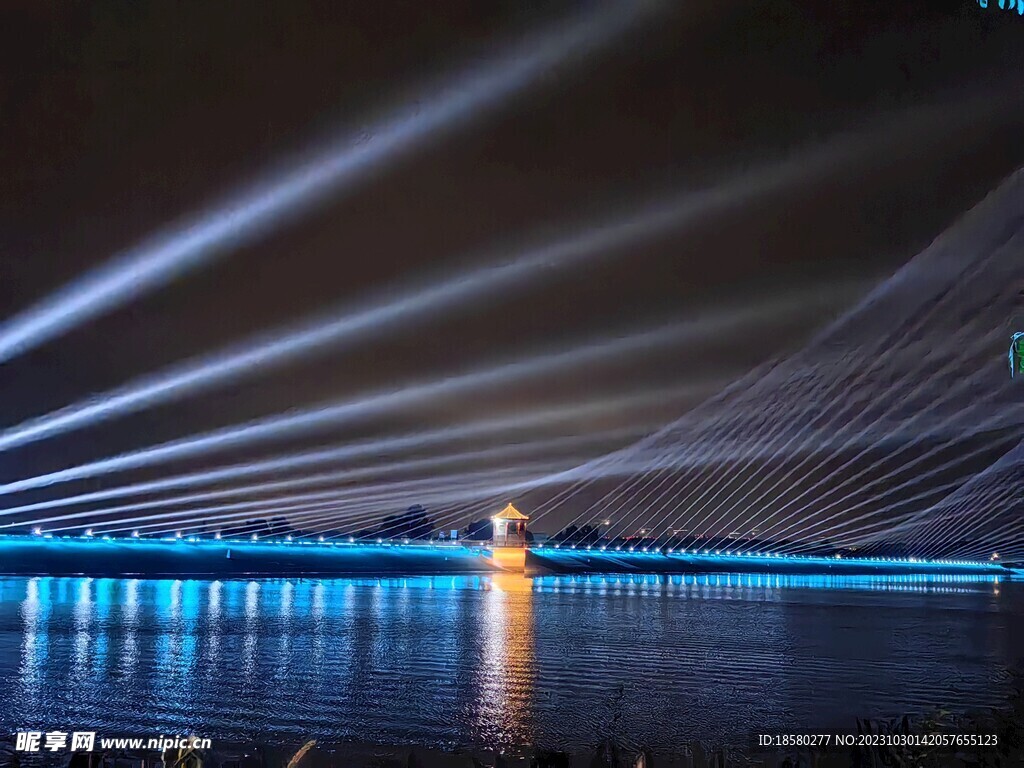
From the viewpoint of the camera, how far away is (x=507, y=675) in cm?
1451

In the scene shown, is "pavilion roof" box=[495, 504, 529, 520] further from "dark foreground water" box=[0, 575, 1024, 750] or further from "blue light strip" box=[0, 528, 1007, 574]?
"dark foreground water" box=[0, 575, 1024, 750]

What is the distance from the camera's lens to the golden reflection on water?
10617 millimetres

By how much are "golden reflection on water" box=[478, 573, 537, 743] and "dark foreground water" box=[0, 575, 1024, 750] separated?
0.04 meters

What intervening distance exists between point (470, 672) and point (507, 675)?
61cm

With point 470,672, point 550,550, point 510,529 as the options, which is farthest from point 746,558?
point 470,672

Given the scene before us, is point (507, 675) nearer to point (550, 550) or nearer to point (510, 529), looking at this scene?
point (510, 529)

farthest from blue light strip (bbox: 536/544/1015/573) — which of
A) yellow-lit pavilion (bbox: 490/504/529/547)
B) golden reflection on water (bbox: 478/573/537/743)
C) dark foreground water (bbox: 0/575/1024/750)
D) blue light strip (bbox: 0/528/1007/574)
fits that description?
golden reflection on water (bbox: 478/573/537/743)

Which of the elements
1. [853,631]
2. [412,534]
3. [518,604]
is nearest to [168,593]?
[518,604]

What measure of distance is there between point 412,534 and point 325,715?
307 feet

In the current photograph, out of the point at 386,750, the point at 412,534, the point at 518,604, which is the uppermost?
the point at 412,534

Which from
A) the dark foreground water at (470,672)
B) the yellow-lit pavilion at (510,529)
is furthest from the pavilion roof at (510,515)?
the dark foreground water at (470,672)

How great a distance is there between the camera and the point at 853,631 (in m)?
25.2

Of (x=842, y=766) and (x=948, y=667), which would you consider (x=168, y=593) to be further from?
(x=842, y=766)

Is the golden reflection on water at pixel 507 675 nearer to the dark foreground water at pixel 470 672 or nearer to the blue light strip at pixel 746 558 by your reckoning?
the dark foreground water at pixel 470 672
